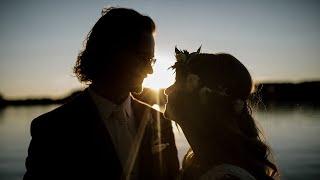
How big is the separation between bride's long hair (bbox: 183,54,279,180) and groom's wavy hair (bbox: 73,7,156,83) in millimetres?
900

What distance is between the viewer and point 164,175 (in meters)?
4.41

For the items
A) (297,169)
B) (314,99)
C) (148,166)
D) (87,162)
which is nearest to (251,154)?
(148,166)

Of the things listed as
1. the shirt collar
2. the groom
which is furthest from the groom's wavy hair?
the shirt collar

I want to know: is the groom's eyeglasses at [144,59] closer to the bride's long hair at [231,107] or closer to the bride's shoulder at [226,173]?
the bride's long hair at [231,107]

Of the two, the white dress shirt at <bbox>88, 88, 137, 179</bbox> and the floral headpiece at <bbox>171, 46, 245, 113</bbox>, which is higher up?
the floral headpiece at <bbox>171, 46, 245, 113</bbox>

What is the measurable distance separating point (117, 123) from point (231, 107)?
1.20 meters

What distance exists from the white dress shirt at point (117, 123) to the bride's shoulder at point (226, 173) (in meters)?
1.08

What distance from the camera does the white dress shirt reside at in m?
4.16

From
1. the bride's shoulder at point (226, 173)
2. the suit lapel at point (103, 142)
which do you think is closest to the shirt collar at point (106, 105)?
the suit lapel at point (103, 142)

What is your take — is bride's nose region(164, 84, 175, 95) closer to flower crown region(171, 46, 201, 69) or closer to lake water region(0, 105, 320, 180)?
flower crown region(171, 46, 201, 69)

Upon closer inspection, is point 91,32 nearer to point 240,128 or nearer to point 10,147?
point 240,128

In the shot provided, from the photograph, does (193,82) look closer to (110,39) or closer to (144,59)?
(144,59)

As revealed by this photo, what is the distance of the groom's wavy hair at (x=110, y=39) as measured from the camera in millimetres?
4480

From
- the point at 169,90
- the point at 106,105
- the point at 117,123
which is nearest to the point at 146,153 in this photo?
the point at 117,123
